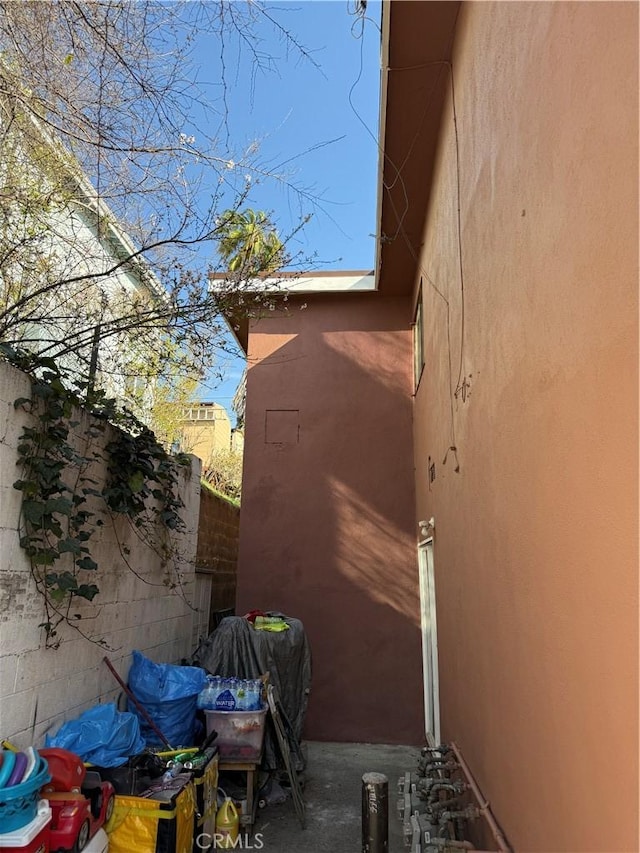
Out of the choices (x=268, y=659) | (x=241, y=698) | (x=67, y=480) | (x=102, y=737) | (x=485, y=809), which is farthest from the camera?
(x=268, y=659)

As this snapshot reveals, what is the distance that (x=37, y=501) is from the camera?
2998 millimetres

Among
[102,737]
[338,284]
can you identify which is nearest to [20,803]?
[102,737]

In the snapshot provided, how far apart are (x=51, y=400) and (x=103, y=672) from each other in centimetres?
196

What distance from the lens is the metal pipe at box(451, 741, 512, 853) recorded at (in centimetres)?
250

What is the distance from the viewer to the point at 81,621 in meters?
3.61

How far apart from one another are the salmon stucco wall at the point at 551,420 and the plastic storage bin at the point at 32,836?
6.38 feet

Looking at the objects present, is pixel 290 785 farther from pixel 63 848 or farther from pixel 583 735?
pixel 583 735

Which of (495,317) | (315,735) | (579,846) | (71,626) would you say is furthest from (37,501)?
(315,735)

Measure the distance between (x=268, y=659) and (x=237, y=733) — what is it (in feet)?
3.49

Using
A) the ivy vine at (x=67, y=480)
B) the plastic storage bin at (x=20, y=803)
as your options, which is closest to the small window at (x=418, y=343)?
the ivy vine at (x=67, y=480)

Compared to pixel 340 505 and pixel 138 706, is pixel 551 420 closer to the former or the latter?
pixel 138 706

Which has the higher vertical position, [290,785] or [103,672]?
[103,672]

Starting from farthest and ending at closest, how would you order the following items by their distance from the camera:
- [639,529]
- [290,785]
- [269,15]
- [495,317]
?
[290,785], [269,15], [495,317], [639,529]

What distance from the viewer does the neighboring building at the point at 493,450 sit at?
1.52m
